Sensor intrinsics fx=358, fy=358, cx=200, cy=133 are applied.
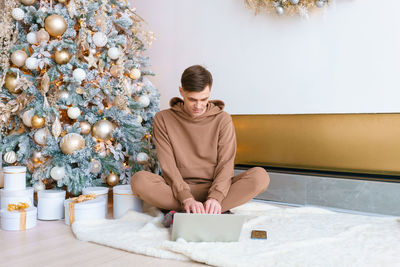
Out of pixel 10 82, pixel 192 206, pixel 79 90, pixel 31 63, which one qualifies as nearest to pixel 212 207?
pixel 192 206

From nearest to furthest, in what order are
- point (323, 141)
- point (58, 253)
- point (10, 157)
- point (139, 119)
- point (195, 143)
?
point (58, 253)
point (195, 143)
point (10, 157)
point (139, 119)
point (323, 141)

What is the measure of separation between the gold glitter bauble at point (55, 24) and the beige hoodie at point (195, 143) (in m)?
0.81

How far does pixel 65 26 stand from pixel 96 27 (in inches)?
8.5

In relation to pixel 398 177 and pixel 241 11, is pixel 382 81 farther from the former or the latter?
pixel 241 11

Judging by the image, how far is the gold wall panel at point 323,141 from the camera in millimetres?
2408

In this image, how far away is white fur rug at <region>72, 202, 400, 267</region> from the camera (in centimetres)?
132

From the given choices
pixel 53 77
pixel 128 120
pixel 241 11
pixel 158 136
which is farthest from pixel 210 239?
pixel 241 11

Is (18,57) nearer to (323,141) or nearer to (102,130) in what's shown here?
(102,130)

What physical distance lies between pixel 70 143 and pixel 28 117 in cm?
31

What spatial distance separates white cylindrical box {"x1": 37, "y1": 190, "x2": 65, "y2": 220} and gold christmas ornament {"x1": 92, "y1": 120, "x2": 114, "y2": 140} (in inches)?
16.8

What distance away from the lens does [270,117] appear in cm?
279

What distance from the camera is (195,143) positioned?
1.96 meters

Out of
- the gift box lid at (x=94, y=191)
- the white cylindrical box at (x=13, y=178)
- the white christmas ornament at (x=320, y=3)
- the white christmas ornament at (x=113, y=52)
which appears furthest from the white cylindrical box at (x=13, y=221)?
the white christmas ornament at (x=320, y=3)

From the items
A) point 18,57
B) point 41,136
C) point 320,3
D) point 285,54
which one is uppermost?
point 320,3
